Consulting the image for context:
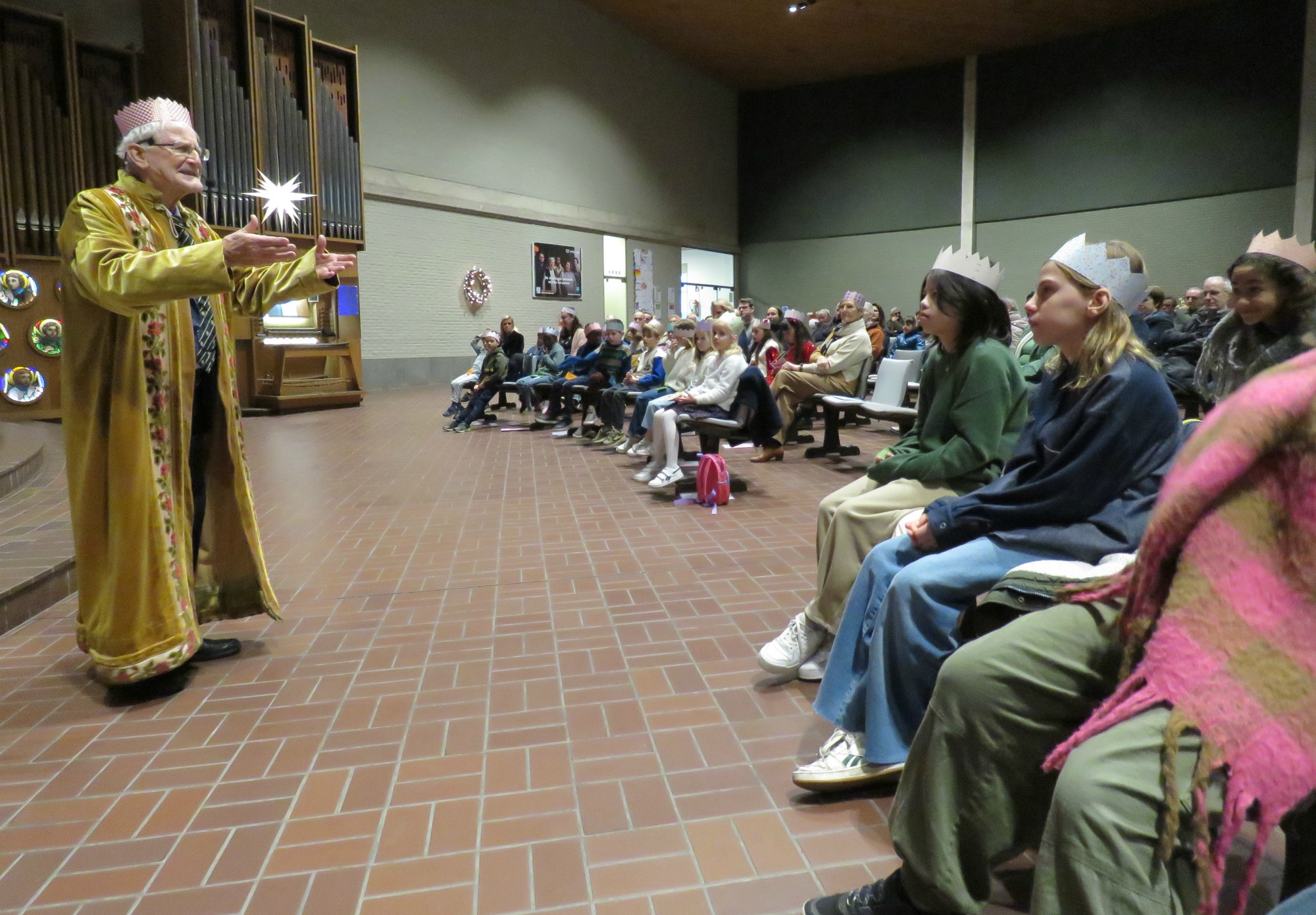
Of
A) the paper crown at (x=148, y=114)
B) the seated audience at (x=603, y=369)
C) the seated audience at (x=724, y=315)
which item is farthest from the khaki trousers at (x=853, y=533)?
the seated audience at (x=603, y=369)

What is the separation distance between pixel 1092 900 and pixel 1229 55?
65.3 feet

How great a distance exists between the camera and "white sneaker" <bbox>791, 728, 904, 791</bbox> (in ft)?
7.11

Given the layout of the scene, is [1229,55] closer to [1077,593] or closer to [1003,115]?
[1003,115]

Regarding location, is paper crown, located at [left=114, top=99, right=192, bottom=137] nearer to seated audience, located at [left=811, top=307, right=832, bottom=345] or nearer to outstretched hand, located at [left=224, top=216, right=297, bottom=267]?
outstretched hand, located at [left=224, top=216, right=297, bottom=267]

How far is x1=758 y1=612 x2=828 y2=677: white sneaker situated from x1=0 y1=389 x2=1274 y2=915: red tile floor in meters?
0.09

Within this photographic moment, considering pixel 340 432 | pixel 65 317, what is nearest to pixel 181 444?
pixel 65 317

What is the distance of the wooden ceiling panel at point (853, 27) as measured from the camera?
16.7 meters

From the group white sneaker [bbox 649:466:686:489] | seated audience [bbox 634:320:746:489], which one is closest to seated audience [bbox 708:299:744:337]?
seated audience [bbox 634:320:746:489]

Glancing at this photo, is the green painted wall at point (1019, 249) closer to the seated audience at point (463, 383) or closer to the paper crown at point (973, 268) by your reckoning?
the seated audience at point (463, 383)

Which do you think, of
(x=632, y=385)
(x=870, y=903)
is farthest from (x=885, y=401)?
(x=870, y=903)

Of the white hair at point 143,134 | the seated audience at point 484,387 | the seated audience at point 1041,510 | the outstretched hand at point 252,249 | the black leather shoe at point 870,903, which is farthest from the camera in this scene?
the seated audience at point 484,387

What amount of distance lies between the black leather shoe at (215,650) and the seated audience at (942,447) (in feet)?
6.76

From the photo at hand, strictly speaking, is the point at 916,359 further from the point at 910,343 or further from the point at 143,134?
the point at 143,134

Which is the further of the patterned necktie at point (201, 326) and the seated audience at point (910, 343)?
the seated audience at point (910, 343)
